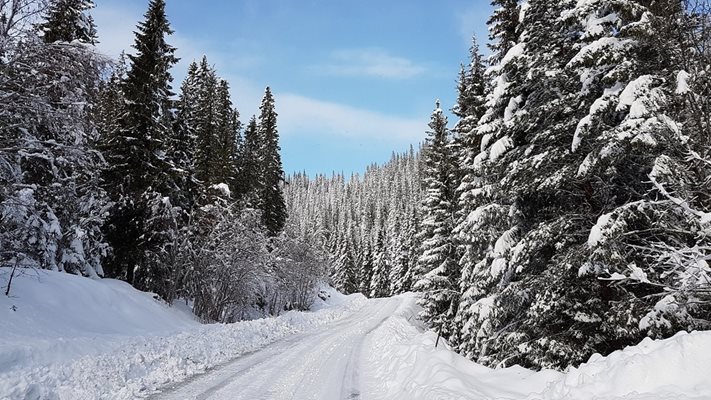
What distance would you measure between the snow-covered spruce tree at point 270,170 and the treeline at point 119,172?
3378mm

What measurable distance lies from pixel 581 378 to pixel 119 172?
72.3 feet

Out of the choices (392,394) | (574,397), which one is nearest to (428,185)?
(392,394)

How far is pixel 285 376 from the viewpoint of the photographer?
11070 mm

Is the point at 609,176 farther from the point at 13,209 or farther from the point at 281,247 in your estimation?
the point at 281,247

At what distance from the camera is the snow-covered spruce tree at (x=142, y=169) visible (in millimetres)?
21500

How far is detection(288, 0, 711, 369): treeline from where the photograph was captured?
7.29m

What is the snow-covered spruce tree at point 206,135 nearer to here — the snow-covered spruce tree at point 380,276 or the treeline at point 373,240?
the treeline at point 373,240

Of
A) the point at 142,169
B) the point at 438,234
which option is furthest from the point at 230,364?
the point at 438,234

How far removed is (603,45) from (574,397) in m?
7.40

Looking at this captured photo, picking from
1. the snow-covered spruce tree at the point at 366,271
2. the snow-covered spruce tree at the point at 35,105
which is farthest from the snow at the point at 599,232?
the snow-covered spruce tree at the point at 366,271

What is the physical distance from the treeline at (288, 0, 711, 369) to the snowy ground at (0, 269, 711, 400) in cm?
192

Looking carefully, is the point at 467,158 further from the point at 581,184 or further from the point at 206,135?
the point at 206,135

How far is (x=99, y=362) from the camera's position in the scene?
10031mm

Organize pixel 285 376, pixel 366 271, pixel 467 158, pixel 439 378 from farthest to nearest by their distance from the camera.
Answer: pixel 366 271
pixel 467 158
pixel 285 376
pixel 439 378
